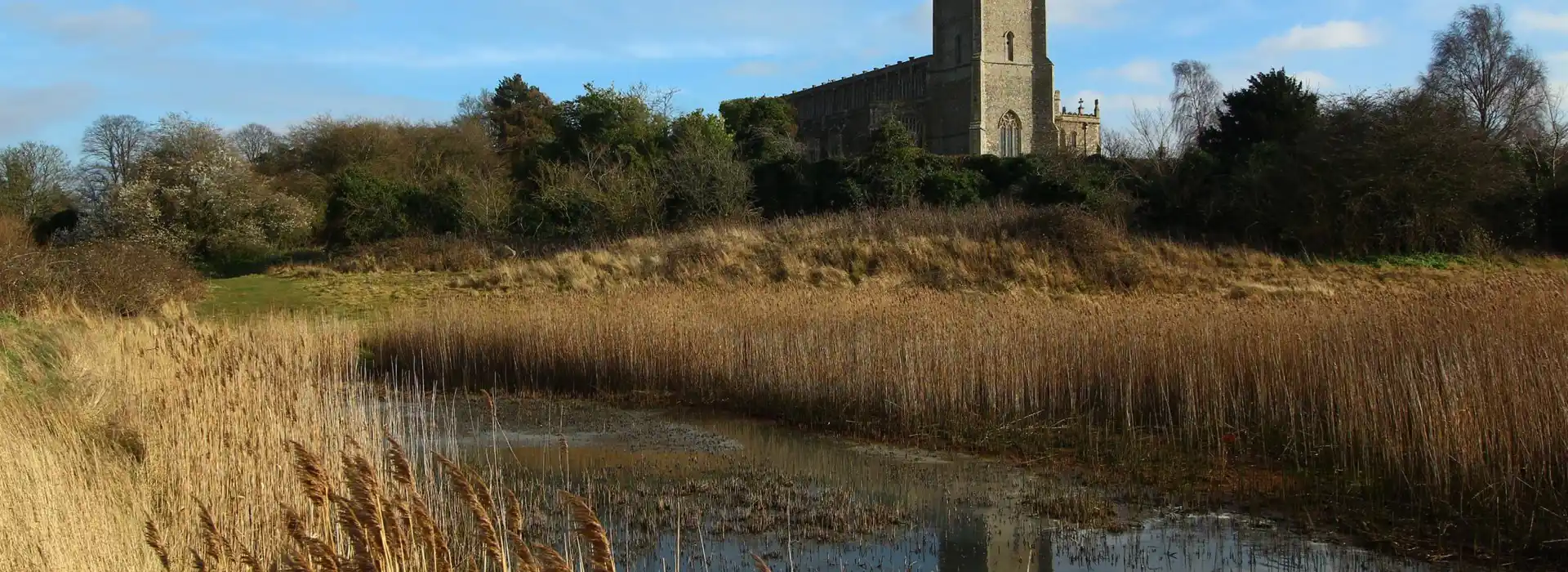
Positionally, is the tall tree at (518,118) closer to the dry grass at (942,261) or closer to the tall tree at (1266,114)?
the dry grass at (942,261)

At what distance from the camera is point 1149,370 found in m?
9.87

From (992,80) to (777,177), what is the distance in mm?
16991

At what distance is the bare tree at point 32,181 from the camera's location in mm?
37969

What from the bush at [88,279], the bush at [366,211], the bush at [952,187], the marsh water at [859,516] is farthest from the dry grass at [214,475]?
the bush at [366,211]

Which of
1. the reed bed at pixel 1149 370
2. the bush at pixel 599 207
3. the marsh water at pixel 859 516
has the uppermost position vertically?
the bush at pixel 599 207

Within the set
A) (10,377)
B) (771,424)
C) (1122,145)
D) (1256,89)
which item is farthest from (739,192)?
(10,377)

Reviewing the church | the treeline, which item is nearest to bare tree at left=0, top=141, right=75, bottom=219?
the treeline

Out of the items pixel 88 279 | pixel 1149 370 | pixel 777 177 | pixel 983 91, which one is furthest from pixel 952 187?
pixel 1149 370

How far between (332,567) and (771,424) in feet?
27.6

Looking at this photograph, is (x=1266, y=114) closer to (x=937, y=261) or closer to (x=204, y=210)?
(x=937, y=261)

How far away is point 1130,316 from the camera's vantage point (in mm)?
11242

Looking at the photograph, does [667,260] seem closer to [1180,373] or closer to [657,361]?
[657,361]

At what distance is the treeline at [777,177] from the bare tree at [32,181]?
0.10m

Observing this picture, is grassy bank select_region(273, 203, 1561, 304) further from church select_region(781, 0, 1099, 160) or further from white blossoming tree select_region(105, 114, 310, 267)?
church select_region(781, 0, 1099, 160)
